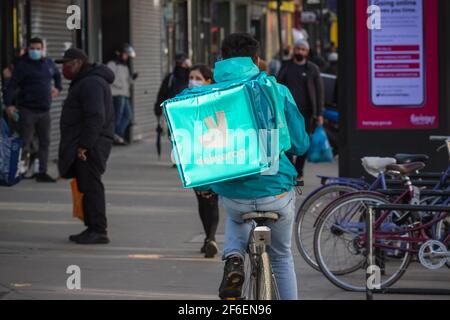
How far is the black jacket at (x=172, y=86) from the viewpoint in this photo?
1630cm

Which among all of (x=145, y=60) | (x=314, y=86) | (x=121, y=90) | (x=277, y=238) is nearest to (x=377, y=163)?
(x=277, y=238)

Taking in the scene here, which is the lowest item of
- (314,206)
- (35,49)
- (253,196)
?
(314,206)

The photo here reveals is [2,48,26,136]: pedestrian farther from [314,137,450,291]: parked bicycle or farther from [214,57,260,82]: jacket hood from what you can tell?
[214,57,260,82]: jacket hood

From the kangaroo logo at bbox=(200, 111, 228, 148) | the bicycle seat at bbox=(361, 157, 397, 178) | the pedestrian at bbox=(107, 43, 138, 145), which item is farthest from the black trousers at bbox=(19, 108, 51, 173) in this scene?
the kangaroo logo at bbox=(200, 111, 228, 148)

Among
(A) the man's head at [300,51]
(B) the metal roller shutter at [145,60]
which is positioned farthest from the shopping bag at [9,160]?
(B) the metal roller shutter at [145,60]

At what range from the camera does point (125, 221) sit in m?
12.4

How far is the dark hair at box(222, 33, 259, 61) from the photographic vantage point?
6.53 metres

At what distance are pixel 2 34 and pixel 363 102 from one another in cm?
745

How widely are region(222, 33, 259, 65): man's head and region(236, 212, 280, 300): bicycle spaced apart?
35.4 inches

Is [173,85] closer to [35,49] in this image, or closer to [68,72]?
[35,49]

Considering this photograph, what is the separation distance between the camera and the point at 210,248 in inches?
398

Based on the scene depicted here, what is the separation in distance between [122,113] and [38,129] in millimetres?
5349

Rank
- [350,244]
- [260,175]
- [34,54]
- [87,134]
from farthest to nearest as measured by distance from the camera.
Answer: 1. [34,54]
2. [87,134]
3. [350,244]
4. [260,175]
